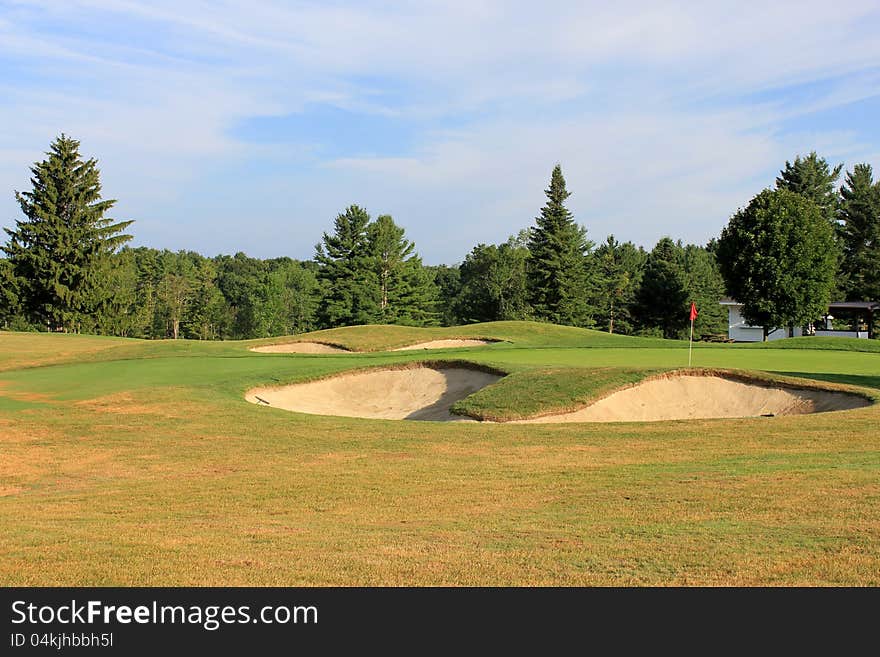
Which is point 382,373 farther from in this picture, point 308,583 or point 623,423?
point 308,583

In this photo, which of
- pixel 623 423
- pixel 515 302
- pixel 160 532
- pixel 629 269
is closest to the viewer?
pixel 160 532

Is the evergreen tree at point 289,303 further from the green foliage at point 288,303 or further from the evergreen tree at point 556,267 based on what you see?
the evergreen tree at point 556,267

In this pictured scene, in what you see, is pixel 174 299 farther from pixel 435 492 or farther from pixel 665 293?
pixel 435 492

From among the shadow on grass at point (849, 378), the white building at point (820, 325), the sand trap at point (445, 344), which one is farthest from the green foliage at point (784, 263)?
the shadow on grass at point (849, 378)

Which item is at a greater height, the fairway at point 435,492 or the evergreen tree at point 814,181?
the evergreen tree at point 814,181

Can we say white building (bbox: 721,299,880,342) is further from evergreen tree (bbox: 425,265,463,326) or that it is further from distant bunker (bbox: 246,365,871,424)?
distant bunker (bbox: 246,365,871,424)

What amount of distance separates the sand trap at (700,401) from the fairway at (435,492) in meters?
0.34

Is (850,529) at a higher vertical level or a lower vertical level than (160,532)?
higher

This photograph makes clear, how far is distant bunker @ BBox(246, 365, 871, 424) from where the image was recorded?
18453mm

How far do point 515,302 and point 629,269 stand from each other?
2199 centimetres

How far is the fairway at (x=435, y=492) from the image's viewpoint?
6488 millimetres

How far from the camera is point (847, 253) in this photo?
77125 mm

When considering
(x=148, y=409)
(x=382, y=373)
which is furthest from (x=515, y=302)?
(x=148, y=409)

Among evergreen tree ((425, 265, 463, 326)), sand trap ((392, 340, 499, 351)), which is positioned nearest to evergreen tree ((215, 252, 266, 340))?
evergreen tree ((425, 265, 463, 326))
